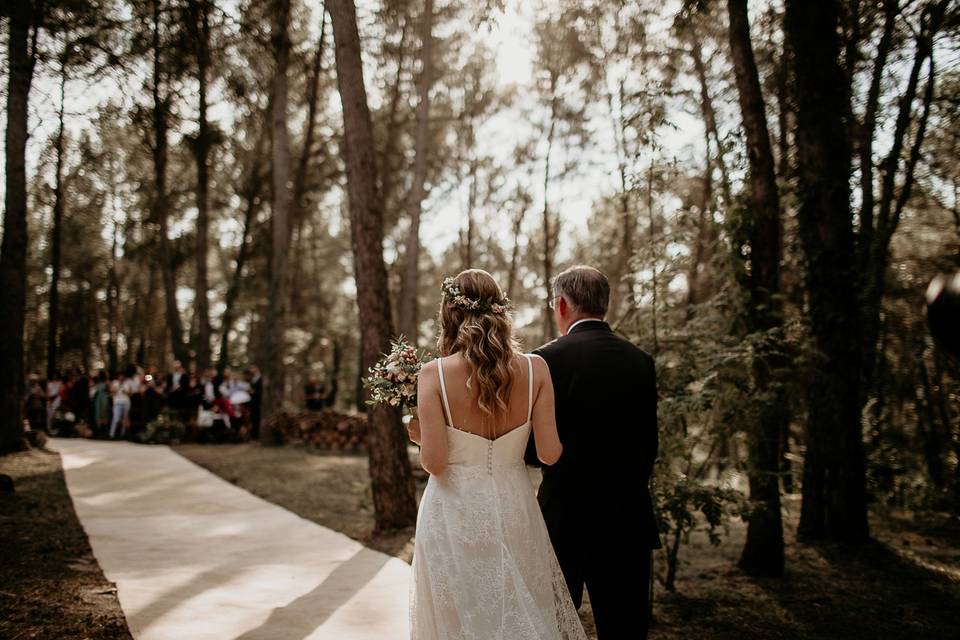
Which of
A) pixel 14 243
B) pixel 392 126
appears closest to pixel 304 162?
pixel 392 126

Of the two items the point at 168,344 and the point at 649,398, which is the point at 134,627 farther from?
the point at 168,344

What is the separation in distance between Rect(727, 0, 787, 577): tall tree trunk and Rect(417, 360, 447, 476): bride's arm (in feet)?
12.6

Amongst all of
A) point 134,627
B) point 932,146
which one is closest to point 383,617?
point 134,627

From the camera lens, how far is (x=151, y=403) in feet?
59.4

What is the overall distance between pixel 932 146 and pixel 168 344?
4038 cm

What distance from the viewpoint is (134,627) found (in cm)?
451

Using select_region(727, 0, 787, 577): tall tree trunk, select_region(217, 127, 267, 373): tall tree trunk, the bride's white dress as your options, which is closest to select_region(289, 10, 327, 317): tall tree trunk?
select_region(217, 127, 267, 373): tall tree trunk

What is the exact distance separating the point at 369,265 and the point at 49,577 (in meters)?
4.09

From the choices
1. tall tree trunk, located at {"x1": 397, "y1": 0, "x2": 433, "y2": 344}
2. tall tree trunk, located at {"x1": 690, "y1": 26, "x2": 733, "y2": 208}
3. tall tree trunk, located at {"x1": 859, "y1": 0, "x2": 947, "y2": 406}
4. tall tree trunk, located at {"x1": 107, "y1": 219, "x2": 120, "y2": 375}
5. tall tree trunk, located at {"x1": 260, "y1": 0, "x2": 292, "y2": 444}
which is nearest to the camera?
tall tree trunk, located at {"x1": 859, "y1": 0, "x2": 947, "y2": 406}

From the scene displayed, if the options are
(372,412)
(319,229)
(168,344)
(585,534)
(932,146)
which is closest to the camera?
(585,534)

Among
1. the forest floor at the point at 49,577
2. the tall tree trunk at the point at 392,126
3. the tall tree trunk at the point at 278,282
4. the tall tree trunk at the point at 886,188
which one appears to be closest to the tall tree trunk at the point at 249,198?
the tall tree trunk at the point at 392,126

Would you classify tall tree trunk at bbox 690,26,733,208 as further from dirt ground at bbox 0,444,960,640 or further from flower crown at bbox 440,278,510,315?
flower crown at bbox 440,278,510,315

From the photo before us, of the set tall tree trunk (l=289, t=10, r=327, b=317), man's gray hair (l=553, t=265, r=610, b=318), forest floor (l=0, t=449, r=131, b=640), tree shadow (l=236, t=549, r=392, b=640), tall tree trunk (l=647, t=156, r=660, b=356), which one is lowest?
tree shadow (l=236, t=549, r=392, b=640)

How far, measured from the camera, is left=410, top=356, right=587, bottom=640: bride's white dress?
10.2 feet
